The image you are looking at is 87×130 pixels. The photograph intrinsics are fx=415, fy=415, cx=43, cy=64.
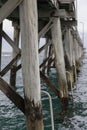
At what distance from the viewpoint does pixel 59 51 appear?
10539 millimetres

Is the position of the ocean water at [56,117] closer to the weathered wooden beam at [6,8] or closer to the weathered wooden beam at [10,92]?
the weathered wooden beam at [10,92]

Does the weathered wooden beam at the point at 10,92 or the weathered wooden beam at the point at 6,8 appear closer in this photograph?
the weathered wooden beam at the point at 6,8

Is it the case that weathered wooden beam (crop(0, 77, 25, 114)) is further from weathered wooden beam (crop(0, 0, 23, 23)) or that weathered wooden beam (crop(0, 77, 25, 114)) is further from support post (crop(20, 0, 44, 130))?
weathered wooden beam (crop(0, 0, 23, 23))

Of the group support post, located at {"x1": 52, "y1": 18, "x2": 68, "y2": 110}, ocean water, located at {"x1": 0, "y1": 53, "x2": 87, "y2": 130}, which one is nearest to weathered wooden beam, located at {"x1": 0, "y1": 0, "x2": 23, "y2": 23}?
ocean water, located at {"x1": 0, "y1": 53, "x2": 87, "y2": 130}

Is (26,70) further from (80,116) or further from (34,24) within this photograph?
(80,116)

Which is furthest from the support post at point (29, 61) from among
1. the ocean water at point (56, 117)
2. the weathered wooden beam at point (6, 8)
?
the ocean water at point (56, 117)

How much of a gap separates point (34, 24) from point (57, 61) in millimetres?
4182

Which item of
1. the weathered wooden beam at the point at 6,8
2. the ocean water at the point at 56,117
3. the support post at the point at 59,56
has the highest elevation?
the weathered wooden beam at the point at 6,8

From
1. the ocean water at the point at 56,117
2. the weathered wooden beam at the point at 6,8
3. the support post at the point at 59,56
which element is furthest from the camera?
the support post at the point at 59,56

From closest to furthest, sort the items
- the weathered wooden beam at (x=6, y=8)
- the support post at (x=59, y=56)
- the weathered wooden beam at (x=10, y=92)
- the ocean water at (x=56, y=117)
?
the weathered wooden beam at (x=6, y=8) → the weathered wooden beam at (x=10, y=92) → the ocean water at (x=56, y=117) → the support post at (x=59, y=56)

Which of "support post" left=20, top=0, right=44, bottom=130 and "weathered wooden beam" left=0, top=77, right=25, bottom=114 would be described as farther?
"weathered wooden beam" left=0, top=77, right=25, bottom=114

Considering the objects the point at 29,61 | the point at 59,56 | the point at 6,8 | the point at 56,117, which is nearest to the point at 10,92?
the point at 29,61

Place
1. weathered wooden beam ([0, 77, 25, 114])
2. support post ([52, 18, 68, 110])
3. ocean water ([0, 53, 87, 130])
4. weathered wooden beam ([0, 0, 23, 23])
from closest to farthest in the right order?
1. weathered wooden beam ([0, 0, 23, 23])
2. weathered wooden beam ([0, 77, 25, 114])
3. ocean water ([0, 53, 87, 130])
4. support post ([52, 18, 68, 110])

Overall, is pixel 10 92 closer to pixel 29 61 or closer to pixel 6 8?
pixel 29 61
